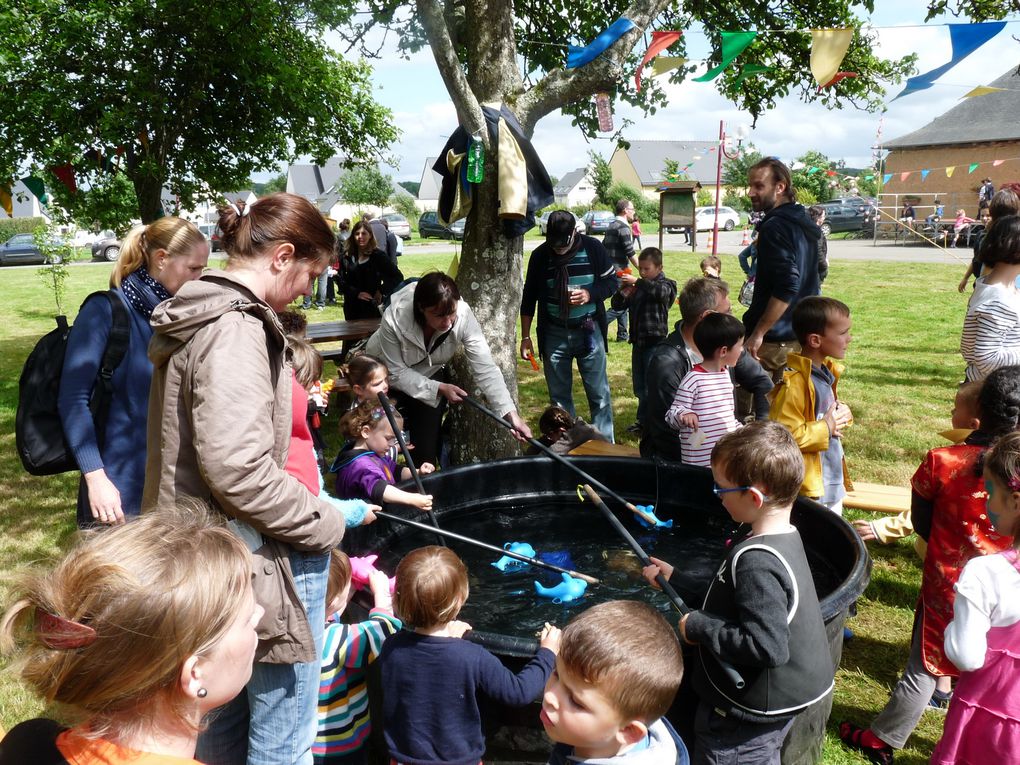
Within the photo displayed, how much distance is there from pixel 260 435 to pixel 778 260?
3725 millimetres

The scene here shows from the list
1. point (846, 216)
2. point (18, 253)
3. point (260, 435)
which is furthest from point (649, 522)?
point (18, 253)

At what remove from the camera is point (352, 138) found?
8.60m

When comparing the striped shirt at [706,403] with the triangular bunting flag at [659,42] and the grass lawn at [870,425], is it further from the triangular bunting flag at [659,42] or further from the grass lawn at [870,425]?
the triangular bunting flag at [659,42]

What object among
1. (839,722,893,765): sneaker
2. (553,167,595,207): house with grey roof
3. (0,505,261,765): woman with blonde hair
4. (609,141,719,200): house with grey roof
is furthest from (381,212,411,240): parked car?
(553,167,595,207): house with grey roof

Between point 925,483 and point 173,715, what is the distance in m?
2.59

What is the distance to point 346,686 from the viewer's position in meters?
2.58

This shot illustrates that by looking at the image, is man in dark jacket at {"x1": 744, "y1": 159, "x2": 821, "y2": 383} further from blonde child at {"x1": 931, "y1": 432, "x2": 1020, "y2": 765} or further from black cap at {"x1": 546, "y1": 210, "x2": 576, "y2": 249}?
blonde child at {"x1": 931, "y1": 432, "x2": 1020, "y2": 765}

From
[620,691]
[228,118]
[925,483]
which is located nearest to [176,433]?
[620,691]

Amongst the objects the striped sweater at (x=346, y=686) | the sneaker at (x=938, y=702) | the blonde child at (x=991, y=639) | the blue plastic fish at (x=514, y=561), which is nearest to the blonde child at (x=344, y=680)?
the striped sweater at (x=346, y=686)

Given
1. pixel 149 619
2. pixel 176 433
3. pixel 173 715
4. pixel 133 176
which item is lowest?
pixel 173 715

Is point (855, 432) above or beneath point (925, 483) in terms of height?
beneath

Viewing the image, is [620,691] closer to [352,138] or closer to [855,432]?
[855,432]

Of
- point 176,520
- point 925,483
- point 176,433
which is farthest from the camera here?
point 925,483

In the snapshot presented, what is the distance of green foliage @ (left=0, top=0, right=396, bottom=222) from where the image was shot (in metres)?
6.74
